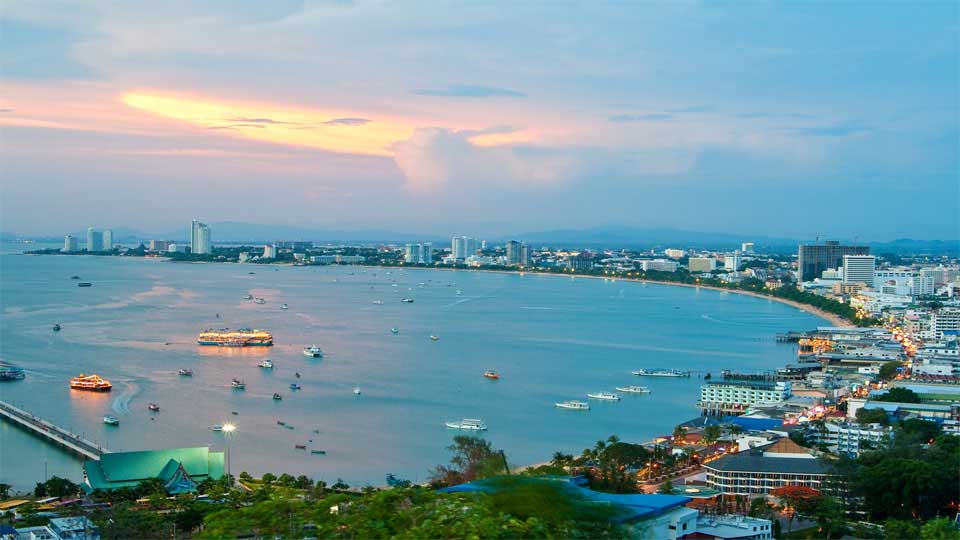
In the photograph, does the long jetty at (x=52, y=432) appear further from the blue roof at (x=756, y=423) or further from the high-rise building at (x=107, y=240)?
the high-rise building at (x=107, y=240)

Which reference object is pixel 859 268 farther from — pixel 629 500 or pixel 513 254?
pixel 629 500

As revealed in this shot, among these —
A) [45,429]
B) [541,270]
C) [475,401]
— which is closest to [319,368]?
[475,401]

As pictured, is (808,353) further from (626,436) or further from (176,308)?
(176,308)

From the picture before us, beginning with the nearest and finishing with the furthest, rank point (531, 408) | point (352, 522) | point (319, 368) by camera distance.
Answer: point (352, 522) → point (531, 408) → point (319, 368)

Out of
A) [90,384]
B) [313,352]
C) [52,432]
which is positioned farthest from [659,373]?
[52,432]

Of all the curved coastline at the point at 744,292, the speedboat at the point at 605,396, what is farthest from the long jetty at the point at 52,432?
the curved coastline at the point at 744,292

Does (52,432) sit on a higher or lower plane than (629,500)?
lower
